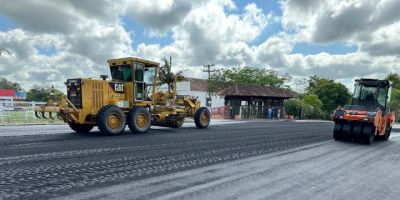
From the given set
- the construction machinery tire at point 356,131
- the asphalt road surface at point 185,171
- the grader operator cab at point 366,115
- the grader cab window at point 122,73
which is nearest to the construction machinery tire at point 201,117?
the grader cab window at point 122,73

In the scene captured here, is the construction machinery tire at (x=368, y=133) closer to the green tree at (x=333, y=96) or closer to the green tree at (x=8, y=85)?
the green tree at (x=333, y=96)

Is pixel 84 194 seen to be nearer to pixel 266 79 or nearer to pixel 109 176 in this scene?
pixel 109 176

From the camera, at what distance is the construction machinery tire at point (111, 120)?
12.3 meters

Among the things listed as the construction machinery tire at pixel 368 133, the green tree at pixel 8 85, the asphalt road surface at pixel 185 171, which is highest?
the green tree at pixel 8 85

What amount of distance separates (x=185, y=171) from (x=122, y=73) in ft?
25.9

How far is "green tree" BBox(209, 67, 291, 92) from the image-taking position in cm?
5569

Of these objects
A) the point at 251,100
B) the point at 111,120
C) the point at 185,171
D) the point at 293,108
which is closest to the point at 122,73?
the point at 111,120

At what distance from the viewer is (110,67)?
560 inches

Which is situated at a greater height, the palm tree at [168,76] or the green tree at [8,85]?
the green tree at [8,85]

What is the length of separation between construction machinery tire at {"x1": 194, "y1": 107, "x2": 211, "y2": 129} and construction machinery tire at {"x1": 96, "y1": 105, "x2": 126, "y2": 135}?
502cm

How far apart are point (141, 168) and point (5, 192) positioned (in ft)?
8.28

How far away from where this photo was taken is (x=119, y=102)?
13.5 meters

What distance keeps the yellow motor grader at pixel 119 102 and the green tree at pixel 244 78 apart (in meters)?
39.2

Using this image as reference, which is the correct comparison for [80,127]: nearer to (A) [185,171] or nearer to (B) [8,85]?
(A) [185,171]
